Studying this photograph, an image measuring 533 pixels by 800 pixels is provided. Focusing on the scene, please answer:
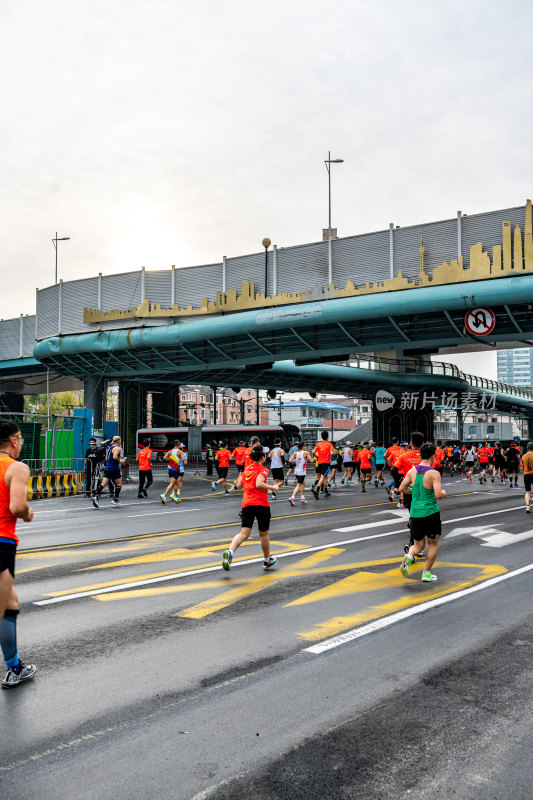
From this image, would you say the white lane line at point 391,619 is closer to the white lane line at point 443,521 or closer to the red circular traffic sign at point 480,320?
the white lane line at point 443,521

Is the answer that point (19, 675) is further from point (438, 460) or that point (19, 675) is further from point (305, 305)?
point (305, 305)

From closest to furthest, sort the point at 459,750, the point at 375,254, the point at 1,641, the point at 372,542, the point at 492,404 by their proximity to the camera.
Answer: the point at 459,750, the point at 1,641, the point at 372,542, the point at 375,254, the point at 492,404

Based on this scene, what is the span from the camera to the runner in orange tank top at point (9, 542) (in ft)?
14.8

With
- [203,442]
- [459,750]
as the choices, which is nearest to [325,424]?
[203,442]

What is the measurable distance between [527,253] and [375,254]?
19.0 feet

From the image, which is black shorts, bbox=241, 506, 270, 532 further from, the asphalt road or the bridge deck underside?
the bridge deck underside

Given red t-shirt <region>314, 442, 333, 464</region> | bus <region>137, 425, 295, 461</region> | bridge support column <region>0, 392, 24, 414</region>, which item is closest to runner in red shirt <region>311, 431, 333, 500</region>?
red t-shirt <region>314, 442, 333, 464</region>

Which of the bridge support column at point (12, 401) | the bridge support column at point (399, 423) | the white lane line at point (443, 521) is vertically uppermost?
the bridge support column at point (12, 401)

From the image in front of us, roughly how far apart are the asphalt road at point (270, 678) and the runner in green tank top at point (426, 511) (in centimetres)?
27

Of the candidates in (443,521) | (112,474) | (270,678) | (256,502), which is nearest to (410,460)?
(443,521)

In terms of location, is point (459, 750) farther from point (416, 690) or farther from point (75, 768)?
point (75, 768)

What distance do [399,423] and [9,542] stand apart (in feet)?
180

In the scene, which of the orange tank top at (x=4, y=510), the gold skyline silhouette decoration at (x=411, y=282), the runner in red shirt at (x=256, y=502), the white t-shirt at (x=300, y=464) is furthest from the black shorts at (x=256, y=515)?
the gold skyline silhouette decoration at (x=411, y=282)

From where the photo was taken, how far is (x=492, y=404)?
6788 centimetres
